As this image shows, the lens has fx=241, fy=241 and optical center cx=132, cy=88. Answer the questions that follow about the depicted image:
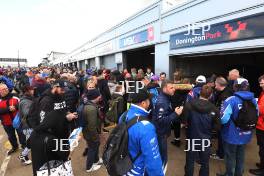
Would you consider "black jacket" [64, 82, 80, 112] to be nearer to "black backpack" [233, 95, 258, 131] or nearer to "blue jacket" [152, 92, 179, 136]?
"blue jacket" [152, 92, 179, 136]

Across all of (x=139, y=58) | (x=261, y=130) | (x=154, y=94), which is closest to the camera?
(x=261, y=130)

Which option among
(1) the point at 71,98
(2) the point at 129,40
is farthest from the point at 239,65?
(1) the point at 71,98

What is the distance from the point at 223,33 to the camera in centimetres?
760

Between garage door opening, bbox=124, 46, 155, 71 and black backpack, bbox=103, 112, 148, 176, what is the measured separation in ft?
43.8

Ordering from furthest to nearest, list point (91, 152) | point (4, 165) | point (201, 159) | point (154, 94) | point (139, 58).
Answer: point (139, 58) → point (4, 165) → point (154, 94) → point (91, 152) → point (201, 159)

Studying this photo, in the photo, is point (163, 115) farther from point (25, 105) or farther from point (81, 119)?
point (25, 105)

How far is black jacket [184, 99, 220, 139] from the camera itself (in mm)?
3764

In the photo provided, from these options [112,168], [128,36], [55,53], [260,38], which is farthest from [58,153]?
[55,53]

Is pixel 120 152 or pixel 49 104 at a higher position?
pixel 49 104

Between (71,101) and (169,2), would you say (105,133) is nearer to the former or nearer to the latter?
(71,101)

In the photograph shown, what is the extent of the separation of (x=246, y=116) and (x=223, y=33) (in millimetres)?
4400

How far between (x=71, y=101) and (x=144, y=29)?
7131mm

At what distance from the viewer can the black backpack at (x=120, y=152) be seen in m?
2.60

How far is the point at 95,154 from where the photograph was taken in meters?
5.01
